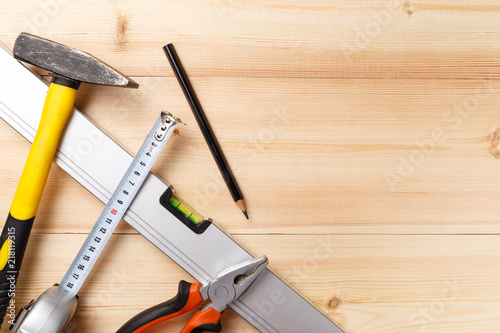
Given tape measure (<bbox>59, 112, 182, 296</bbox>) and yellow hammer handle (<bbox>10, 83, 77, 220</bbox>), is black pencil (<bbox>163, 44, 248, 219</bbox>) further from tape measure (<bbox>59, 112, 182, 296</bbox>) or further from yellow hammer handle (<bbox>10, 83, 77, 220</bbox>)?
yellow hammer handle (<bbox>10, 83, 77, 220</bbox>)

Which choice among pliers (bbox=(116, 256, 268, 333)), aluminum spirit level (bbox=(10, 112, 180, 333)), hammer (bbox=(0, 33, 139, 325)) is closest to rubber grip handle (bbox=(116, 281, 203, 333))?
pliers (bbox=(116, 256, 268, 333))

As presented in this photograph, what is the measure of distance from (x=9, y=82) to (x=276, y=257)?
0.56 m

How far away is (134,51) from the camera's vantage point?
0.77 m

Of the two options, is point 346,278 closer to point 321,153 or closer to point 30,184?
point 321,153

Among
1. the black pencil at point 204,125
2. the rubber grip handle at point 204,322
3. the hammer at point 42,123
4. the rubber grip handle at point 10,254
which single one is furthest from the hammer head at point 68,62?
the rubber grip handle at point 204,322

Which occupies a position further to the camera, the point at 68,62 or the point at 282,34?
the point at 282,34

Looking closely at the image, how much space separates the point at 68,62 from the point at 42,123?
0.11 meters

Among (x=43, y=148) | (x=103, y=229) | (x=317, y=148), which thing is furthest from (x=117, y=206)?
(x=317, y=148)

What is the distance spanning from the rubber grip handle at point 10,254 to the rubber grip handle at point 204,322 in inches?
11.8

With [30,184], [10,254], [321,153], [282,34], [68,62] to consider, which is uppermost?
[282,34]

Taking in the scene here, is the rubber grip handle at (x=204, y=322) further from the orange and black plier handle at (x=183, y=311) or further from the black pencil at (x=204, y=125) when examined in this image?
the black pencil at (x=204, y=125)

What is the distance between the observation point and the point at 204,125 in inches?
29.7

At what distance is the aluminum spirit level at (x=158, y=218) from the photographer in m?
0.72

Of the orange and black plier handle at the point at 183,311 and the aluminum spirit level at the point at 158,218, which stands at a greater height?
the aluminum spirit level at the point at 158,218
